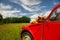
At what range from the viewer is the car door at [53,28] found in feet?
34.8

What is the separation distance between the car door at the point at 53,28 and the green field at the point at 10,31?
2976 millimetres

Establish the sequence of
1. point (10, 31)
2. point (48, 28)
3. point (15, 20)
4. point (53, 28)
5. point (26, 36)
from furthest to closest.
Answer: point (15, 20) < point (10, 31) < point (26, 36) < point (48, 28) < point (53, 28)

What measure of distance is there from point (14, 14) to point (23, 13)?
0.49m

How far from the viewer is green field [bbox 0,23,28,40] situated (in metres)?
14.1

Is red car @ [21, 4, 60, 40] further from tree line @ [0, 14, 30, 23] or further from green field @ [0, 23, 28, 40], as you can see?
tree line @ [0, 14, 30, 23]

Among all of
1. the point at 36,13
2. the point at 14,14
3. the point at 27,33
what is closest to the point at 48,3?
the point at 36,13

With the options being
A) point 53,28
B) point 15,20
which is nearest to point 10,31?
point 15,20

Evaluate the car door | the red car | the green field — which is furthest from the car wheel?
the green field

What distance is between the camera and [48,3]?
603 inches

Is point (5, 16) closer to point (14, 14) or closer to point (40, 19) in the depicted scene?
point (14, 14)

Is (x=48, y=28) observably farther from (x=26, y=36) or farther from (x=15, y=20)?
(x=15, y=20)

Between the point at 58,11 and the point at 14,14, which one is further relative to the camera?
the point at 14,14

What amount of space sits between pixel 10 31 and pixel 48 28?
16.8 ft

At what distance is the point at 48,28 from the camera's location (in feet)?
35.6
